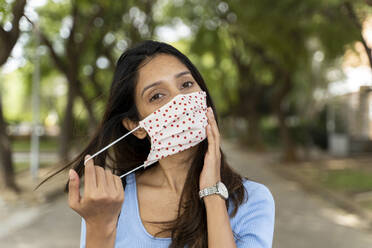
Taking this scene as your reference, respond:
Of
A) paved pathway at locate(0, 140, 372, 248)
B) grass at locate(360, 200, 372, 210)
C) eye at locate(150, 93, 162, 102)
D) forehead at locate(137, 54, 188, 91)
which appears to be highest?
forehead at locate(137, 54, 188, 91)

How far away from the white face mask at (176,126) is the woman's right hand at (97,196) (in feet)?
2.10

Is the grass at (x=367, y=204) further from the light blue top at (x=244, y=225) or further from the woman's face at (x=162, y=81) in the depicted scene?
the woman's face at (x=162, y=81)

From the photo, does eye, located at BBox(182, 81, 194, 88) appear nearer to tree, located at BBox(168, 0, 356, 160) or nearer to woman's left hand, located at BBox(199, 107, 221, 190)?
woman's left hand, located at BBox(199, 107, 221, 190)

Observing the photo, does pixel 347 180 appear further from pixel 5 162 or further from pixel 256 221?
pixel 256 221

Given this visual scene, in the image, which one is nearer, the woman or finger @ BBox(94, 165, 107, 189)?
finger @ BBox(94, 165, 107, 189)

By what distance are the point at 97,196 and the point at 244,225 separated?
764 mm

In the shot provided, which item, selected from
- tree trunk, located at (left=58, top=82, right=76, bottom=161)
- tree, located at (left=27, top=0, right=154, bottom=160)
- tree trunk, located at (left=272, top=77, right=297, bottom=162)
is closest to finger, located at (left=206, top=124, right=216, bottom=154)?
tree, located at (left=27, top=0, right=154, bottom=160)

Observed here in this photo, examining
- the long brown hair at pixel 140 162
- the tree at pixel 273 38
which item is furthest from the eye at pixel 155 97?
the tree at pixel 273 38

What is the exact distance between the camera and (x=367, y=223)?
24.0 ft

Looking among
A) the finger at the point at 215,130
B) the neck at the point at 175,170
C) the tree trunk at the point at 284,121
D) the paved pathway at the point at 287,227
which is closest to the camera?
the finger at the point at 215,130

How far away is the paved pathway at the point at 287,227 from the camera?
244 inches

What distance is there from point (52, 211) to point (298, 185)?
6671 millimetres

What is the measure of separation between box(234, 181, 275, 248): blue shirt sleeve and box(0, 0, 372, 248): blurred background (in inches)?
45.4

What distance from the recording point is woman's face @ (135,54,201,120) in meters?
2.13
